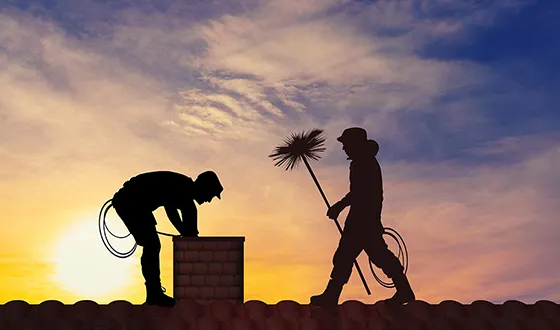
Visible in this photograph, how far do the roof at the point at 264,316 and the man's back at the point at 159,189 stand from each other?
1.13 m

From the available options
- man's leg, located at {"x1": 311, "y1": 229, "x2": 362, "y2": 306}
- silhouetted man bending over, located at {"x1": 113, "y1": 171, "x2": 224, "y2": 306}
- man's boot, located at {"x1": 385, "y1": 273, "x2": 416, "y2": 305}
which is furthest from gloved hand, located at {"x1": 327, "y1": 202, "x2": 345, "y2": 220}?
silhouetted man bending over, located at {"x1": 113, "y1": 171, "x2": 224, "y2": 306}

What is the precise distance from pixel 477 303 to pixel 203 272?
11.6ft

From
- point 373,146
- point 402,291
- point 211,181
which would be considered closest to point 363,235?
point 402,291

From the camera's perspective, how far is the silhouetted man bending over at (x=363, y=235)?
867 cm

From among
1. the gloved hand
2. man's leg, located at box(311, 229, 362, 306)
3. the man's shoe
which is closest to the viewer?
the man's shoe

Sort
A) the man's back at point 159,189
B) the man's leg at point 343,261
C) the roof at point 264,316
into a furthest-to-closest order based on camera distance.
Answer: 1. the man's leg at point 343,261
2. the man's back at point 159,189
3. the roof at point 264,316

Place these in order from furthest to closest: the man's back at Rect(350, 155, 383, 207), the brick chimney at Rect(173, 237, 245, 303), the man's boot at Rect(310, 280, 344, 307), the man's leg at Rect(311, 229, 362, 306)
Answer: the brick chimney at Rect(173, 237, 245, 303), the man's back at Rect(350, 155, 383, 207), the man's leg at Rect(311, 229, 362, 306), the man's boot at Rect(310, 280, 344, 307)

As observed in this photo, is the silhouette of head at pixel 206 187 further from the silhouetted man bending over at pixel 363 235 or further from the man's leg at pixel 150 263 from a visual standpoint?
the silhouetted man bending over at pixel 363 235

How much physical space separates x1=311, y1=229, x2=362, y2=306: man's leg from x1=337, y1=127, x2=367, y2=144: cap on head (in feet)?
3.53

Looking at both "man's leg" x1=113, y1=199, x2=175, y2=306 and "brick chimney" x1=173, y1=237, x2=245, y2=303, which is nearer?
"man's leg" x1=113, y1=199, x2=175, y2=306

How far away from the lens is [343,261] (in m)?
8.69

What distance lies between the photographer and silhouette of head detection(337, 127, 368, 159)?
899cm

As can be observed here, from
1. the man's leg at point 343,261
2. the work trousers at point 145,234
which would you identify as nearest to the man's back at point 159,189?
the work trousers at point 145,234

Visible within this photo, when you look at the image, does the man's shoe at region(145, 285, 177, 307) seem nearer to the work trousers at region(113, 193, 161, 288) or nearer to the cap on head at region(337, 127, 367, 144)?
the work trousers at region(113, 193, 161, 288)
